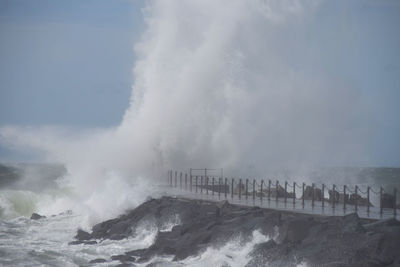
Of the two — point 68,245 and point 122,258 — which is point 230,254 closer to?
point 122,258

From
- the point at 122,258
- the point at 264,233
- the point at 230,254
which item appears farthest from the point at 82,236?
the point at 264,233

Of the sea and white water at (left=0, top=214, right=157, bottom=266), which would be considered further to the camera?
white water at (left=0, top=214, right=157, bottom=266)

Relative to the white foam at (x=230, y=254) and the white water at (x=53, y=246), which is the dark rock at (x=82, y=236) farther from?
the white foam at (x=230, y=254)

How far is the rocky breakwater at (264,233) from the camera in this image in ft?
36.2

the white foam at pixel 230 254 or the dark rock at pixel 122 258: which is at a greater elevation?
the white foam at pixel 230 254

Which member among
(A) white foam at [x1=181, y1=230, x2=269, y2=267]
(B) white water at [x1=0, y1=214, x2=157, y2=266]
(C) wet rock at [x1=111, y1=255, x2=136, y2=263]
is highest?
(A) white foam at [x1=181, y1=230, x2=269, y2=267]

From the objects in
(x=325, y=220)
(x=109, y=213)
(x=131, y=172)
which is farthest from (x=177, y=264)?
(x=131, y=172)

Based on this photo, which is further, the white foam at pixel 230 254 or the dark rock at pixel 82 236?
the dark rock at pixel 82 236

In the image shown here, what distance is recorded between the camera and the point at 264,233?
47.0 feet

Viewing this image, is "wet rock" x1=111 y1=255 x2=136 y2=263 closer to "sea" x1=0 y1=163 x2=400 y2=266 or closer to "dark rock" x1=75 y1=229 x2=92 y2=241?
"sea" x1=0 y1=163 x2=400 y2=266

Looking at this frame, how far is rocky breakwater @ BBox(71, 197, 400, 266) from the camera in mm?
11039

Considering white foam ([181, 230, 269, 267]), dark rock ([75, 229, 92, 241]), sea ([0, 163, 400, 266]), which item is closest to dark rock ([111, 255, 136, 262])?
sea ([0, 163, 400, 266])

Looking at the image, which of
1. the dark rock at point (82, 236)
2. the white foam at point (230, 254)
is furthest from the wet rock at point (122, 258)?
the dark rock at point (82, 236)

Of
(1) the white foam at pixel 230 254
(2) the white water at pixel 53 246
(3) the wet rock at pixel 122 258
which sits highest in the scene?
(1) the white foam at pixel 230 254
